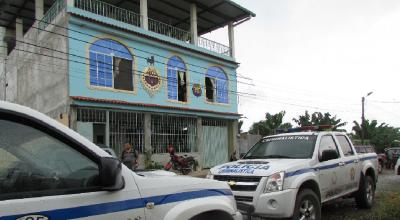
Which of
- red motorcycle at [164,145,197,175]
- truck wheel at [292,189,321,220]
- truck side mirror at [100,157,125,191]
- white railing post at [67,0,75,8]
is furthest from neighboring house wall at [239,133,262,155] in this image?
truck side mirror at [100,157,125,191]

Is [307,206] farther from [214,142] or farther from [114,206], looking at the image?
[214,142]

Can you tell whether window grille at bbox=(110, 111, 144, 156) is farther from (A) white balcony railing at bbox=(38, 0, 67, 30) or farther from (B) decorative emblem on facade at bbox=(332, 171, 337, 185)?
(B) decorative emblem on facade at bbox=(332, 171, 337, 185)

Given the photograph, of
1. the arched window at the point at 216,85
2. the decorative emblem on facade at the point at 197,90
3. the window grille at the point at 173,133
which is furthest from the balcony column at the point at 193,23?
the window grille at the point at 173,133

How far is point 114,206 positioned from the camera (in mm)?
2770

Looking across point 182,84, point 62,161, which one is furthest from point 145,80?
point 62,161

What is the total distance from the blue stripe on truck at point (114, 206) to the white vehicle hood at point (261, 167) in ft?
9.79

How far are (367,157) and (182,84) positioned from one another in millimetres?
14892

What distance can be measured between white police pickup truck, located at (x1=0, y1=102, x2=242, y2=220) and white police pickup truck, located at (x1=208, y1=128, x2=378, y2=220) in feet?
9.97

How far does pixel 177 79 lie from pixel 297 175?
16868 mm

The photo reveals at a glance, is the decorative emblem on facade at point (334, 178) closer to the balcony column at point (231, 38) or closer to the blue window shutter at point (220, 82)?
the blue window shutter at point (220, 82)

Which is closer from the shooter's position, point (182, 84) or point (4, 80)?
point (182, 84)

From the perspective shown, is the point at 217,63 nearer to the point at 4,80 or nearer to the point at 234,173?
the point at 4,80

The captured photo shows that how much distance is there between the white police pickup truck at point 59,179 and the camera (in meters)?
2.40

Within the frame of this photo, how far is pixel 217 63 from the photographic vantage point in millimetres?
25719
